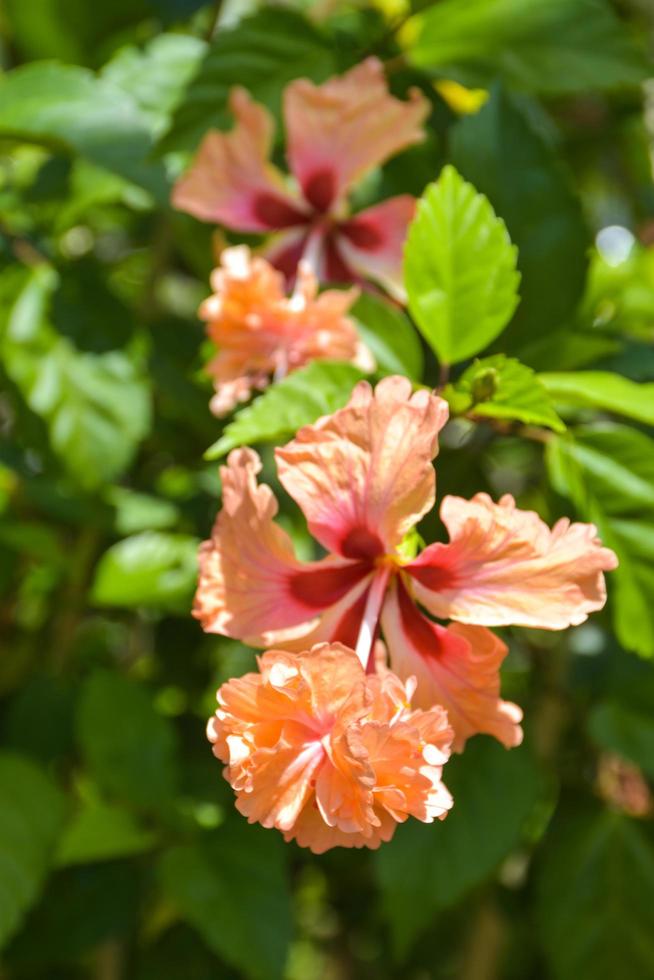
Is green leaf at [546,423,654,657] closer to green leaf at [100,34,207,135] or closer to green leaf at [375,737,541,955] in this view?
green leaf at [375,737,541,955]

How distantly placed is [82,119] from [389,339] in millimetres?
332

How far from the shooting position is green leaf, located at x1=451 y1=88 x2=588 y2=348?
739 millimetres

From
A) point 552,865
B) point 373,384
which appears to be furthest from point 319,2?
point 552,865

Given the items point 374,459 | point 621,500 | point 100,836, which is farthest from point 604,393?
point 100,836

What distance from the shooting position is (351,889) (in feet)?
4.42

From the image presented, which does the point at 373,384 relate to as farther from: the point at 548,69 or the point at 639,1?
the point at 639,1

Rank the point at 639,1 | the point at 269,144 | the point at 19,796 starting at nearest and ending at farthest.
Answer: the point at 269,144 → the point at 19,796 → the point at 639,1

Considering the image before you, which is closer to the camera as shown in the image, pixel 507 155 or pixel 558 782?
pixel 507 155

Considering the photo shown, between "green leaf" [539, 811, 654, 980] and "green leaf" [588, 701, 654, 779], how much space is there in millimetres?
97

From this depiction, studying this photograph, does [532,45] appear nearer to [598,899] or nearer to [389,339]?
[389,339]

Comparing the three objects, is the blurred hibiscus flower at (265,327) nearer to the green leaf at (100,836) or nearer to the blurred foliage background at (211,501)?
the blurred foliage background at (211,501)

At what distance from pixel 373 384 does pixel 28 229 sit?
1.61ft

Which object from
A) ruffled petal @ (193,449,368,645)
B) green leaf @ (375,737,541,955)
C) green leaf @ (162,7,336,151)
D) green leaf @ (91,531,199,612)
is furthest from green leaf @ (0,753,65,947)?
green leaf @ (162,7,336,151)

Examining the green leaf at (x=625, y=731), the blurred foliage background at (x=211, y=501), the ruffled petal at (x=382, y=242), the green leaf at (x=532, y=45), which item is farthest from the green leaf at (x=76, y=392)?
the green leaf at (x=625, y=731)
